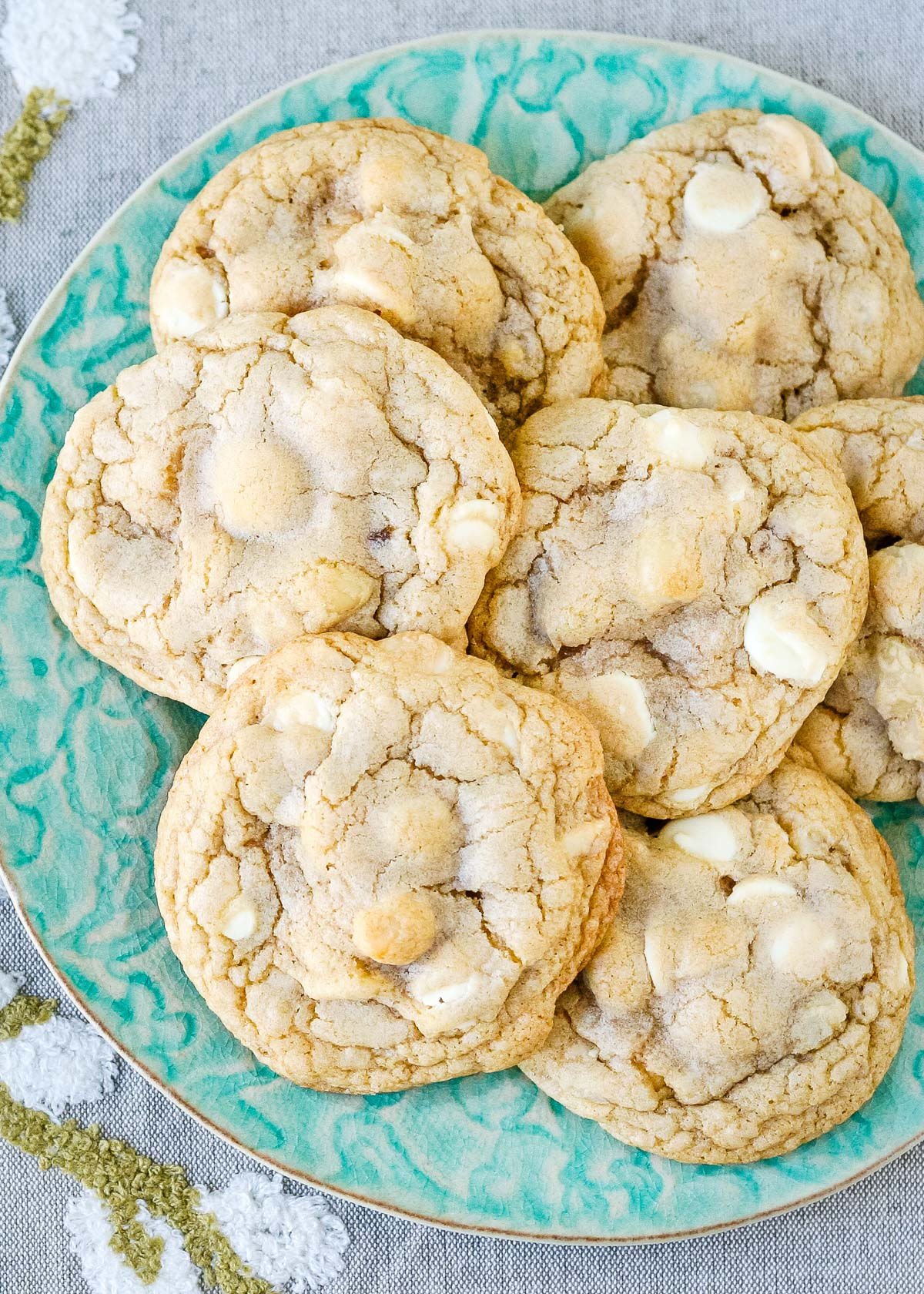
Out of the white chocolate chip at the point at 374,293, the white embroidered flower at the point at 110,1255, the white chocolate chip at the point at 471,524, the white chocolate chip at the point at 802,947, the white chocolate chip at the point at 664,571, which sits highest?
the white chocolate chip at the point at 374,293

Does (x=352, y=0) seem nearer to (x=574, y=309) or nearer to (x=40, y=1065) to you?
(x=574, y=309)

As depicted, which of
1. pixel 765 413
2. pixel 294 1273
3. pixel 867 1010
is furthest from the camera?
pixel 294 1273

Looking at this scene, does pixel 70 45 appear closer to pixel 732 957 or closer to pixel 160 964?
pixel 160 964

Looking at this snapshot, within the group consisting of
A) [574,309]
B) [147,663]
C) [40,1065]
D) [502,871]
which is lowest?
[40,1065]

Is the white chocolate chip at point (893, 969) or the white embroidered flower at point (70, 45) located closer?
the white chocolate chip at point (893, 969)

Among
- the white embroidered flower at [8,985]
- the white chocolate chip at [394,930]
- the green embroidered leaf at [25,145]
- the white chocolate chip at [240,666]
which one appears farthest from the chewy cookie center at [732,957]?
the green embroidered leaf at [25,145]

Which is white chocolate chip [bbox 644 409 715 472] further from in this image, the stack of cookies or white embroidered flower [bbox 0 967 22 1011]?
white embroidered flower [bbox 0 967 22 1011]

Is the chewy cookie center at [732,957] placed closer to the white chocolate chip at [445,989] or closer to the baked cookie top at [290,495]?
the white chocolate chip at [445,989]

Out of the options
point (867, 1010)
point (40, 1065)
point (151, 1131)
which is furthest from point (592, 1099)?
point (40, 1065)
